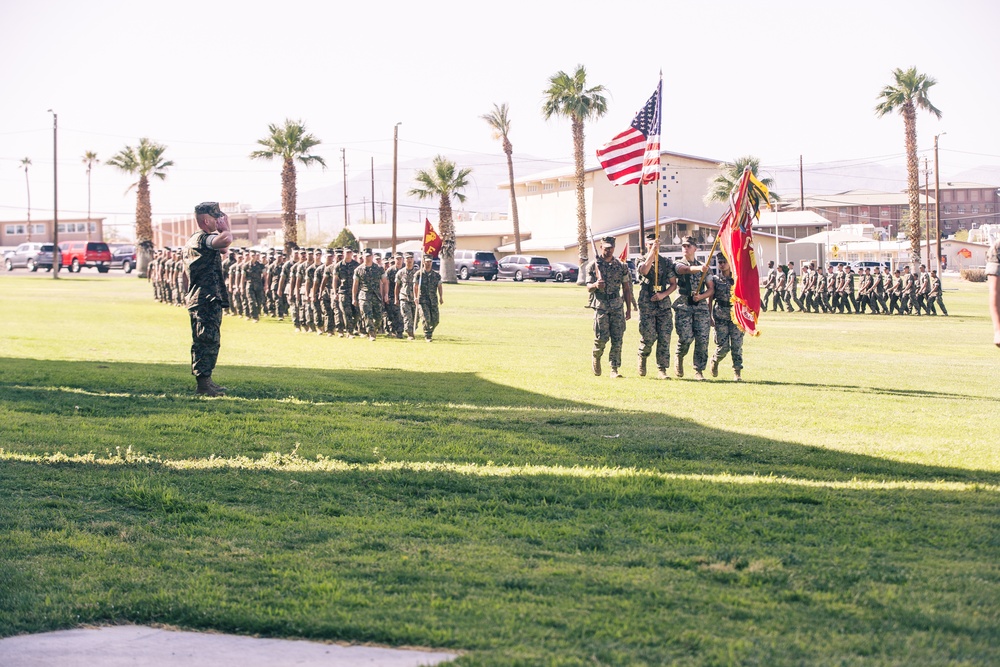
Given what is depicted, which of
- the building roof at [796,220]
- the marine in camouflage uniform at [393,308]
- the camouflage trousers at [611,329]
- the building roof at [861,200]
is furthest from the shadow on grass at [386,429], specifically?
the building roof at [861,200]

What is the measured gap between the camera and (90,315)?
1281 inches

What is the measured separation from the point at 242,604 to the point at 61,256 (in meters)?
75.5

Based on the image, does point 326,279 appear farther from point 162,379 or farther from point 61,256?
point 61,256

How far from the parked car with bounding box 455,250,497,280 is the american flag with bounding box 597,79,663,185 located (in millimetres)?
53102

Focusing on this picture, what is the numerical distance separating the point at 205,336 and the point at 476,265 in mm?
59304

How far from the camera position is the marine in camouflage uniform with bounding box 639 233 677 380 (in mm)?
15828

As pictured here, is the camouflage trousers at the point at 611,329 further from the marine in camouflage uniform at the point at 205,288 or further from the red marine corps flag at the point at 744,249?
the marine in camouflage uniform at the point at 205,288

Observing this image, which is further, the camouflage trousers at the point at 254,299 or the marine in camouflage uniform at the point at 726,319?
the camouflage trousers at the point at 254,299

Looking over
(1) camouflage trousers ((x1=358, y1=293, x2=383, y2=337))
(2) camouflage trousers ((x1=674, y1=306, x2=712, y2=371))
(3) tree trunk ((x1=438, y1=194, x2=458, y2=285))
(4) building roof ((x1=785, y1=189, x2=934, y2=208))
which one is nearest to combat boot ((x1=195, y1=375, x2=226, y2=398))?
(2) camouflage trousers ((x1=674, y1=306, x2=712, y2=371))

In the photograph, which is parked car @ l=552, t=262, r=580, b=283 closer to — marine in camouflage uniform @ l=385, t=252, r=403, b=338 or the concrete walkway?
marine in camouflage uniform @ l=385, t=252, r=403, b=338

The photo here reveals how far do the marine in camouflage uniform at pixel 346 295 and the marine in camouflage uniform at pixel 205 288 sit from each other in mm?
13106

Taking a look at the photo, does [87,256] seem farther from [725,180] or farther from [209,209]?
[209,209]

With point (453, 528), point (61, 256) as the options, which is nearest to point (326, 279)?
point (453, 528)

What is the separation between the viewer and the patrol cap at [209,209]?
41.5 ft
